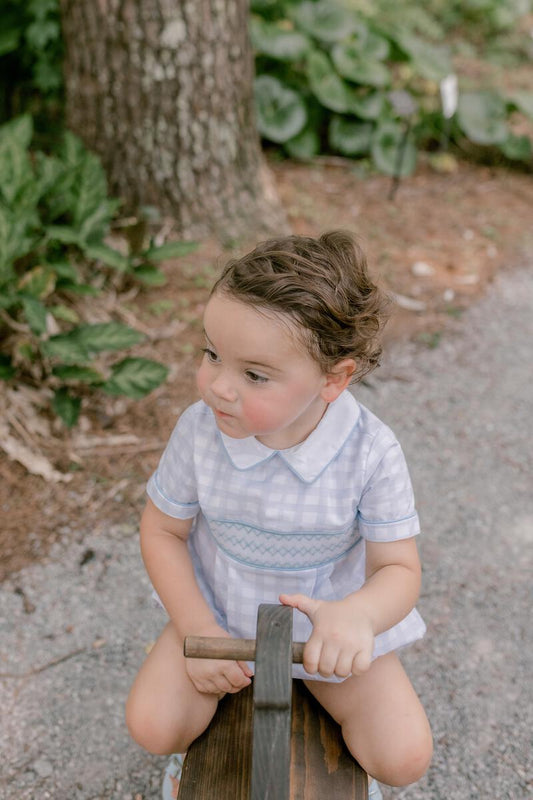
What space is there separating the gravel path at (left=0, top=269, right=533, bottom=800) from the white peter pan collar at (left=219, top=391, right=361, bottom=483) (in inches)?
35.1

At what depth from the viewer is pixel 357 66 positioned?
15.4 ft

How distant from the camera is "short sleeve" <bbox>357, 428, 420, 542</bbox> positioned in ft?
4.84

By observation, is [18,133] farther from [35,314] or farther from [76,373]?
[76,373]

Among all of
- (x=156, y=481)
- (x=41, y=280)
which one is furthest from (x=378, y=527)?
(x=41, y=280)

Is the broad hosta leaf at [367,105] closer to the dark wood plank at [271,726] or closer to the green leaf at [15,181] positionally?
the green leaf at [15,181]

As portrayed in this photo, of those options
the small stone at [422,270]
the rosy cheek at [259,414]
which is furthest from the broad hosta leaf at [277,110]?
the rosy cheek at [259,414]

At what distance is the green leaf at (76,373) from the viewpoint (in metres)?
2.62

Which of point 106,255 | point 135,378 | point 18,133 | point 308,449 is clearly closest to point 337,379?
point 308,449

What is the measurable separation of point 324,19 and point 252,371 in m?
4.06

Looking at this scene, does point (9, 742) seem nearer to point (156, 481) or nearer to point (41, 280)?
point (156, 481)

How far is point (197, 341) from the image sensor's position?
10.5 ft

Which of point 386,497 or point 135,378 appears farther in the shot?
point 135,378

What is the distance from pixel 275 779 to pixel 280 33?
4.35 meters

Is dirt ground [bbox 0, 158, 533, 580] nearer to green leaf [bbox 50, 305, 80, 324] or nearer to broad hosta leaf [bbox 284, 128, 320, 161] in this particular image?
broad hosta leaf [bbox 284, 128, 320, 161]
